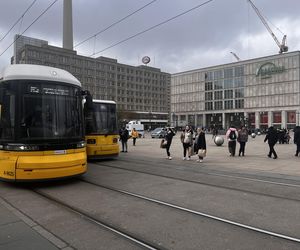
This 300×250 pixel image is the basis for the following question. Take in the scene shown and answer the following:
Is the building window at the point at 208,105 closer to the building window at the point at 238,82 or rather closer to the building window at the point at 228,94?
the building window at the point at 228,94

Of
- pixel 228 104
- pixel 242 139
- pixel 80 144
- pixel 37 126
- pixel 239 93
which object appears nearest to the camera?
pixel 37 126

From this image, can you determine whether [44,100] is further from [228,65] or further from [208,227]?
[228,65]

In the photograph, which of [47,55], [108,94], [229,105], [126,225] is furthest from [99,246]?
[108,94]

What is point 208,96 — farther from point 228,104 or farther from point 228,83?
point 228,83

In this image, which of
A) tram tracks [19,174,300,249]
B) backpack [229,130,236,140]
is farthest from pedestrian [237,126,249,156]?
tram tracks [19,174,300,249]

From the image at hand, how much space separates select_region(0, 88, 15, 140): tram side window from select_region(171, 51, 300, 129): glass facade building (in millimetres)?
85336

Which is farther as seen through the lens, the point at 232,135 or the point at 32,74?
the point at 232,135

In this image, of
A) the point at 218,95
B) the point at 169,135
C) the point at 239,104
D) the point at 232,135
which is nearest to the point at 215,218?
the point at 169,135

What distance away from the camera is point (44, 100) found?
9023 millimetres

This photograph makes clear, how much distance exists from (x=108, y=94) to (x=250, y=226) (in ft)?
427

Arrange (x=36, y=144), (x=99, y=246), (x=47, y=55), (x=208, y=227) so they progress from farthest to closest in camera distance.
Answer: (x=47, y=55) → (x=36, y=144) → (x=208, y=227) → (x=99, y=246)

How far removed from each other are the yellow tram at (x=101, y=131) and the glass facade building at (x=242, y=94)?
3070 inches

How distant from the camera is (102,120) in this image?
15773 mm

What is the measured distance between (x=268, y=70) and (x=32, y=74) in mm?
101756
